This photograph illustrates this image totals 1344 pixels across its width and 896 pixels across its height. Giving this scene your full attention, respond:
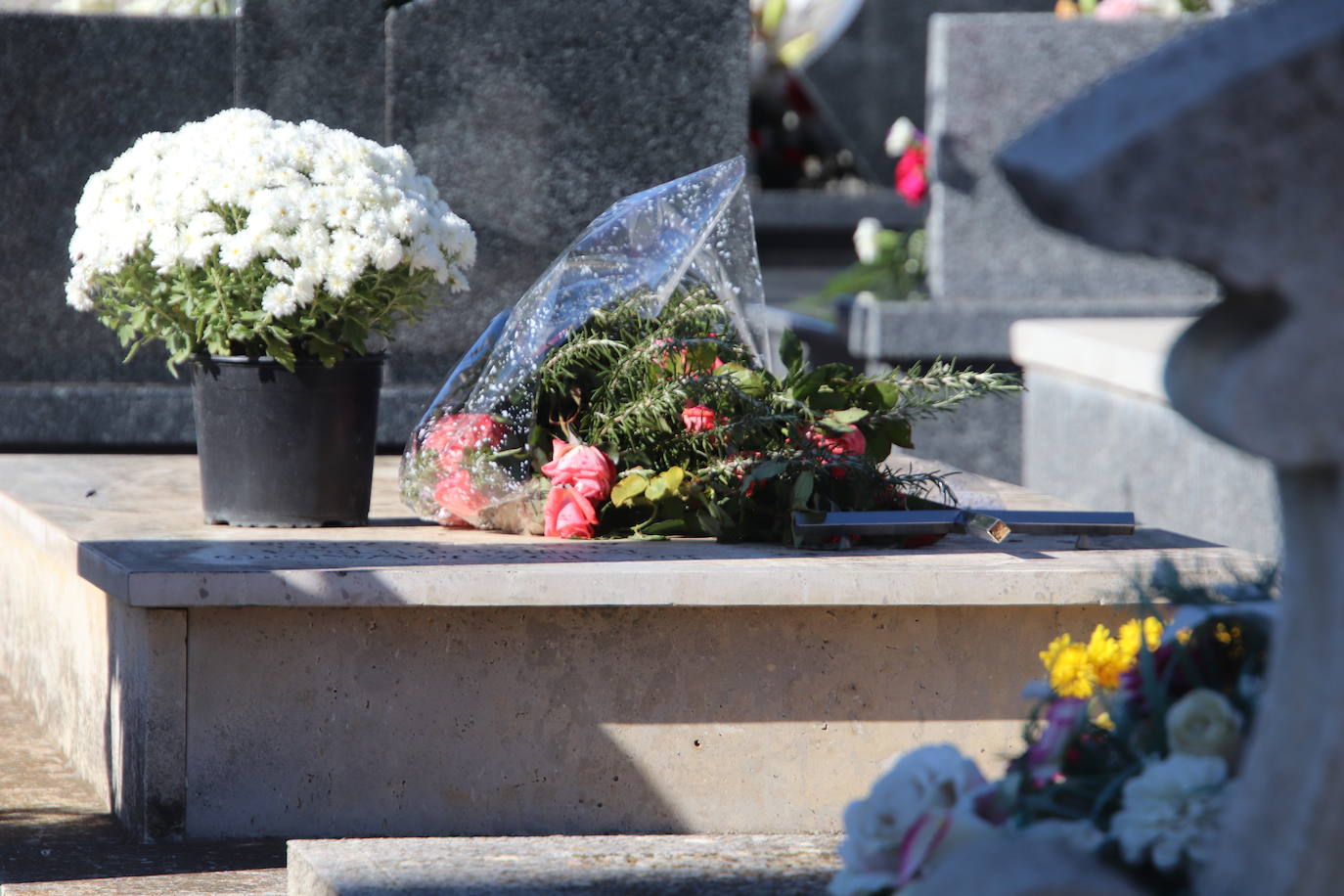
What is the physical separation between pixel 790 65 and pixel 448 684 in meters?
8.71

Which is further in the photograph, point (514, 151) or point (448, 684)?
point (514, 151)

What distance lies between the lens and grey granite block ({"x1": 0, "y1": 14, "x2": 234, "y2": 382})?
4582 millimetres

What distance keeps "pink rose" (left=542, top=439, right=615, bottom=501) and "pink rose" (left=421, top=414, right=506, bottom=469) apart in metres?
0.12

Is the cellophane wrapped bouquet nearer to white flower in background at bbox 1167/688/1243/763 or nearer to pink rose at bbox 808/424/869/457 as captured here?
pink rose at bbox 808/424/869/457

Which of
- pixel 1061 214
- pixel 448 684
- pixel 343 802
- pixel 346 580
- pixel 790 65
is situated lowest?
pixel 343 802

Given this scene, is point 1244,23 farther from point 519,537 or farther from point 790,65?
point 790,65

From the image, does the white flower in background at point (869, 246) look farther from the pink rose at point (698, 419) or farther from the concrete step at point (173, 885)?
the concrete step at point (173, 885)

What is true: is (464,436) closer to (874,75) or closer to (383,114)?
(383,114)

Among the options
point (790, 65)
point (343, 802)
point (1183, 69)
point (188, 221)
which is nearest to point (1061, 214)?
point (1183, 69)

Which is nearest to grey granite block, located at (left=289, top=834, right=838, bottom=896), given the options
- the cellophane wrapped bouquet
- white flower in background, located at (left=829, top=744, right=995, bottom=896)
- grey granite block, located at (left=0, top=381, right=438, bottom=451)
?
white flower in background, located at (left=829, top=744, right=995, bottom=896)

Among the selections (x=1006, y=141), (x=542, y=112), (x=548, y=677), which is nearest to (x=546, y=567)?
(x=548, y=677)

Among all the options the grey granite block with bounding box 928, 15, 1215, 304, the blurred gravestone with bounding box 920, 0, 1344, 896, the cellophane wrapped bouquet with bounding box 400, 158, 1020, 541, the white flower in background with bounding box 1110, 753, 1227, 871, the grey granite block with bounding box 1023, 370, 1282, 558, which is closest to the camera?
the blurred gravestone with bounding box 920, 0, 1344, 896

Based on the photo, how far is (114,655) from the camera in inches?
121

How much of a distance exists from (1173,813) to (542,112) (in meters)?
3.44
